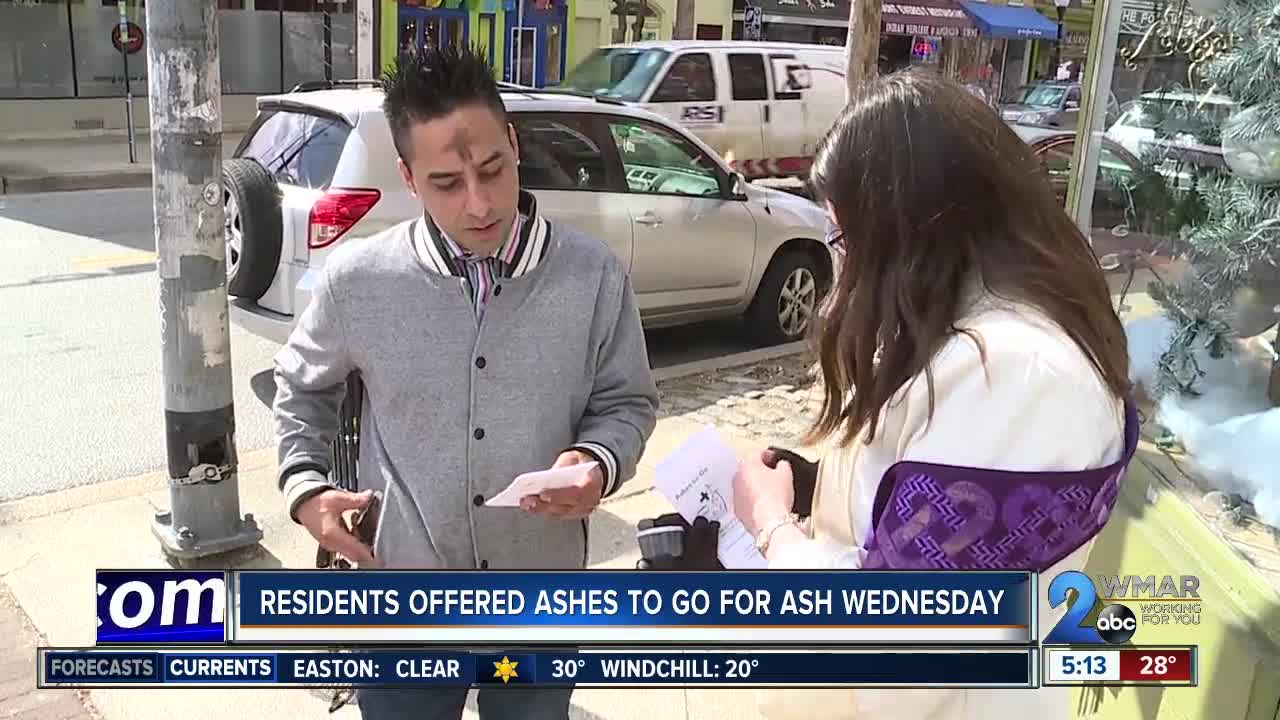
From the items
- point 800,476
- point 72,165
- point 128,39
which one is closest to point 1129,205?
point 800,476

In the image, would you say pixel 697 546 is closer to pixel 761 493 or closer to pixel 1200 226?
pixel 761 493

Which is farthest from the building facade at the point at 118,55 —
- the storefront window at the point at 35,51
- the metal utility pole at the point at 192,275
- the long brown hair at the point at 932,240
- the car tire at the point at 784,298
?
the long brown hair at the point at 932,240

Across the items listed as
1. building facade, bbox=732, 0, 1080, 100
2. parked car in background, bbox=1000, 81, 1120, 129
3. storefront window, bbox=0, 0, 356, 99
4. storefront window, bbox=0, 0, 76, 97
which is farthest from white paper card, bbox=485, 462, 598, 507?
building facade, bbox=732, 0, 1080, 100

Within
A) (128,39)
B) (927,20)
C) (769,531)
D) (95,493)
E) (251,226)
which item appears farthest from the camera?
(927,20)

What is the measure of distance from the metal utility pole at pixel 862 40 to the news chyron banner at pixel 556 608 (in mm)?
4659

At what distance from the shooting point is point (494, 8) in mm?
21672

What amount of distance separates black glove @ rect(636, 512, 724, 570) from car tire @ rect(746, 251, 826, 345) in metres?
5.75

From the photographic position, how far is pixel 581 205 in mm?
6406

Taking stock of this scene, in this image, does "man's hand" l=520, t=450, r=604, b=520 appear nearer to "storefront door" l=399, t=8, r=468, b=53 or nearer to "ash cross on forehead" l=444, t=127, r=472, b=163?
"ash cross on forehead" l=444, t=127, r=472, b=163

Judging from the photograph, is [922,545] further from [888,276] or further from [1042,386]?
[888,276]

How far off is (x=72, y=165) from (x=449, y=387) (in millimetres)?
14544

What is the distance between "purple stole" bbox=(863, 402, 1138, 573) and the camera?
4.79ft

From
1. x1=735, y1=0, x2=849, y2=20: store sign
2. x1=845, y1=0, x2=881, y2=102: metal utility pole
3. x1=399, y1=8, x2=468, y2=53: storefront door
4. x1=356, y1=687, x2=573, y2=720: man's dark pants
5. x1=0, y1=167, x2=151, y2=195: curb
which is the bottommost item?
x1=0, y1=167, x2=151, y2=195: curb

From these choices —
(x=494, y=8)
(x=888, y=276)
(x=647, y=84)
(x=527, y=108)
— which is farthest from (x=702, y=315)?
(x=494, y=8)
